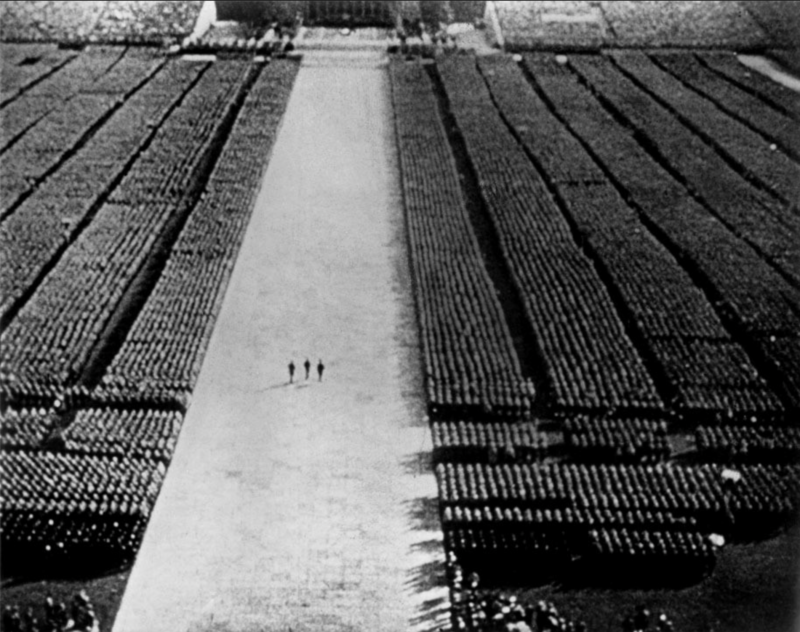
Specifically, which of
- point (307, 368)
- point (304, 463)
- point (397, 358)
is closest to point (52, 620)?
point (304, 463)

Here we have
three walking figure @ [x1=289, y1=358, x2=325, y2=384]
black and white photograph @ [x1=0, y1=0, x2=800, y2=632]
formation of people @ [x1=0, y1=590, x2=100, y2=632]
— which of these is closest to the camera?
formation of people @ [x1=0, y1=590, x2=100, y2=632]

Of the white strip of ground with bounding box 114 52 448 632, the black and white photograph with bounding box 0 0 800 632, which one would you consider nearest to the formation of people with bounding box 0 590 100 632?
the black and white photograph with bounding box 0 0 800 632

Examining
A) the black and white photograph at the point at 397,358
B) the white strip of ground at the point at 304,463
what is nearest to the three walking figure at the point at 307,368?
the black and white photograph at the point at 397,358

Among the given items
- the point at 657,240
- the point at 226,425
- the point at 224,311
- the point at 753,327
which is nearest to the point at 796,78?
the point at 657,240

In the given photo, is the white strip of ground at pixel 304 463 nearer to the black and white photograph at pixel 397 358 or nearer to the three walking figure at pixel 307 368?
the black and white photograph at pixel 397 358

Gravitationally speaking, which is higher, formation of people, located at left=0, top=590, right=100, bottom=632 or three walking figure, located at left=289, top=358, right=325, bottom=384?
three walking figure, located at left=289, top=358, right=325, bottom=384

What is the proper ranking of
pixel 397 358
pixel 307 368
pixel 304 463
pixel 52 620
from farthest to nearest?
pixel 397 358
pixel 307 368
pixel 304 463
pixel 52 620

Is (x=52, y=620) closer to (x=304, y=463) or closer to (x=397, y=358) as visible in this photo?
(x=304, y=463)

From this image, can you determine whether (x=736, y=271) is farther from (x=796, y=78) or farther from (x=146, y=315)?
(x=796, y=78)

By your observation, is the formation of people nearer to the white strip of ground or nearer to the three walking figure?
the white strip of ground
